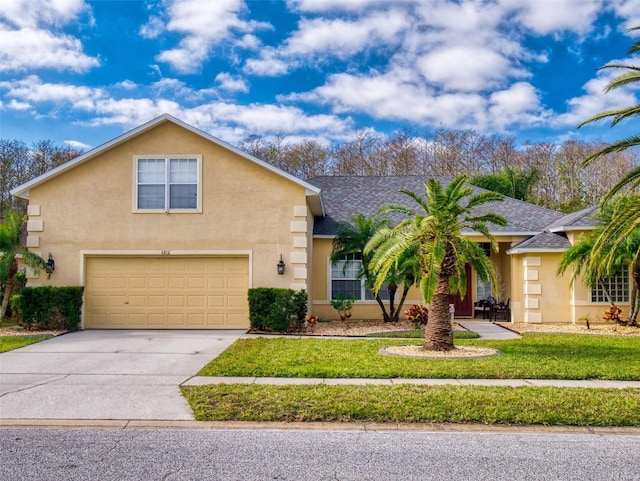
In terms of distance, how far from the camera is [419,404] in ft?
25.0

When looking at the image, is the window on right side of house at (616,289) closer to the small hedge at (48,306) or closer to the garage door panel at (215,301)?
the garage door panel at (215,301)

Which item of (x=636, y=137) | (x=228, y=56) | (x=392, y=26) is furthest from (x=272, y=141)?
(x=636, y=137)

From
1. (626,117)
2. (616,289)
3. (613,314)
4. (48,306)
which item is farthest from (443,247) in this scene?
(48,306)

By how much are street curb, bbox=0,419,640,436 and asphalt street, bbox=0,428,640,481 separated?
0.12 meters

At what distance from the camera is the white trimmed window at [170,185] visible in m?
17.1

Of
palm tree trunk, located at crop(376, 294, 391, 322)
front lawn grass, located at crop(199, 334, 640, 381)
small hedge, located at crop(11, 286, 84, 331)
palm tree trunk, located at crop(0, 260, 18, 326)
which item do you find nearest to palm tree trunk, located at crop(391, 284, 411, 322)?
palm tree trunk, located at crop(376, 294, 391, 322)

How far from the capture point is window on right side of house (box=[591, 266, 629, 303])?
18.7 metres

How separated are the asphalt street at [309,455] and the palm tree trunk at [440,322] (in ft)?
17.9

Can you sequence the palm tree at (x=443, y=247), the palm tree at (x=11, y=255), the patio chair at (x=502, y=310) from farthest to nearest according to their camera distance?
the patio chair at (x=502, y=310) → the palm tree at (x=11, y=255) → the palm tree at (x=443, y=247)

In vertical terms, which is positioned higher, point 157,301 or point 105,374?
point 157,301

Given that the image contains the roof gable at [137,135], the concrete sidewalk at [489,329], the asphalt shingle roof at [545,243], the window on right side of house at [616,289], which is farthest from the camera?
the window on right side of house at [616,289]

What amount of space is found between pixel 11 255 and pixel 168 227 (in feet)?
14.1

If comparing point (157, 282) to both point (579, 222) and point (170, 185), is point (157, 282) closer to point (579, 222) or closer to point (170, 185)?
point (170, 185)

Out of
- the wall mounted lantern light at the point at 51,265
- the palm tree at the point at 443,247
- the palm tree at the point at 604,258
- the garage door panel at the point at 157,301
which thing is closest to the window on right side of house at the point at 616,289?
the palm tree at the point at 604,258
